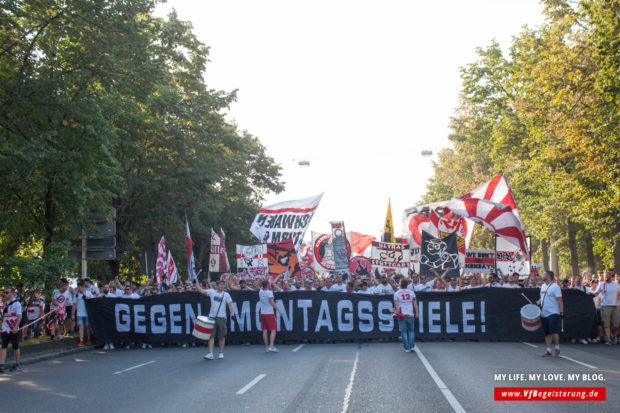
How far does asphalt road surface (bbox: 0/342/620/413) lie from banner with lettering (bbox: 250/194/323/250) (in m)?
10.00

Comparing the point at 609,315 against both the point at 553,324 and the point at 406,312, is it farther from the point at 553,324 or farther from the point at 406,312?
the point at 406,312

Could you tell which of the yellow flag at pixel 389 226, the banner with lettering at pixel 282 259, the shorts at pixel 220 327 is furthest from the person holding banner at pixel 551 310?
the yellow flag at pixel 389 226

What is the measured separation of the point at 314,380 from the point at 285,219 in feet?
51.8

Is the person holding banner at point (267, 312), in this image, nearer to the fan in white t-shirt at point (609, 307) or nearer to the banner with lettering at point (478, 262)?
the fan in white t-shirt at point (609, 307)

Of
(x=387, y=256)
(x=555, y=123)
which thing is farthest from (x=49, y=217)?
(x=555, y=123)

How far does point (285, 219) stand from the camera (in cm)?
2667

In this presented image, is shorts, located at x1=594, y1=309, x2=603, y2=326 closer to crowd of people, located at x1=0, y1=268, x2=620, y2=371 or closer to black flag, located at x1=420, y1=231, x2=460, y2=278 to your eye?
crowd of people, located at x1=0, y1=268, x2=620, y2=371

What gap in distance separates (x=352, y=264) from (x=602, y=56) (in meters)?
22.1

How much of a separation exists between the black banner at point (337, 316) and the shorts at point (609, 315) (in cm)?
45

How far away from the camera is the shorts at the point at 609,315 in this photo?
17672 mm

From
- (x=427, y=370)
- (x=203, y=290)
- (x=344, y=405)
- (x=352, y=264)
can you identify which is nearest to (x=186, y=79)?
(x=352, y=264)

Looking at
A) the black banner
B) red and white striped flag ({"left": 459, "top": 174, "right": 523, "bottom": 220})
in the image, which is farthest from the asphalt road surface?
red and white striped flag ({"left": 459, "top": 174, "right": 523, "bottom": 220})

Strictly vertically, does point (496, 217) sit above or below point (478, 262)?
above

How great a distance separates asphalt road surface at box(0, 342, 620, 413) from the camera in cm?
887
